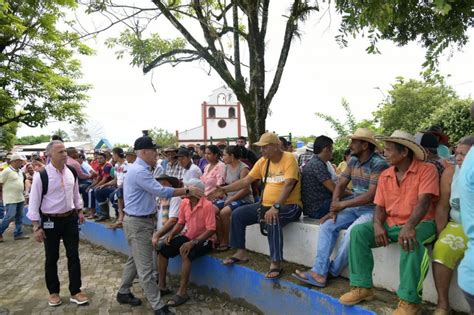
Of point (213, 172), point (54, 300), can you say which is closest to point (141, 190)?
point (213, 172)

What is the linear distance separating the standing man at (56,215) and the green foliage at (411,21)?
3584 mm

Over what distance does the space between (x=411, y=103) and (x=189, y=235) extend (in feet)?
73.2

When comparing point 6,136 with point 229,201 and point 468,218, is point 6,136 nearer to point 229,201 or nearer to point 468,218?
point 229,201

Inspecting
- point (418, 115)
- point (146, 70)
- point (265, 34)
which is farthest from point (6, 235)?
point (418, 115)

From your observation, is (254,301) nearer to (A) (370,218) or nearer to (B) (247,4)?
(A) (370,218)

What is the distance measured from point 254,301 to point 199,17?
4853 millimetres

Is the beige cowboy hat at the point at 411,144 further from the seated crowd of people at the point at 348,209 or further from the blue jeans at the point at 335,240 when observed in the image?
the blue jeans at the point at 335,240

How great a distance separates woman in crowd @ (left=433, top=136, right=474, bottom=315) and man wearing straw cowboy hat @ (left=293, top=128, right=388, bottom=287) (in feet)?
2.41

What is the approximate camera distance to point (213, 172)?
6.23m

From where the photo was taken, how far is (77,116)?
55.0ft

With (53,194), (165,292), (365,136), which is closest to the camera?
(365,136)

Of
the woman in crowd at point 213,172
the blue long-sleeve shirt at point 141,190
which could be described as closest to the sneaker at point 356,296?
the blue long-sleeve shirt at point 141,190

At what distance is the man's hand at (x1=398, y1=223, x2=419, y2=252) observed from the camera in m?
3.21

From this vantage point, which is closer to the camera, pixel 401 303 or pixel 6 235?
pixel 401 303
